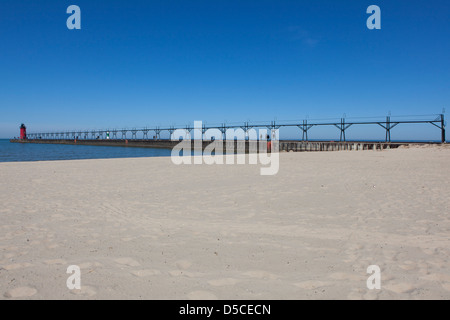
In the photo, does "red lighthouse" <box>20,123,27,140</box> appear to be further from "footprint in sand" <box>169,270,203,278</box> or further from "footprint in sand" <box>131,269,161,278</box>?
"footprint in sand" <box>169,270,203,278</box>

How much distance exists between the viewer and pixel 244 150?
46.7 metres

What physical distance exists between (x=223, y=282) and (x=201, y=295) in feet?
0.97

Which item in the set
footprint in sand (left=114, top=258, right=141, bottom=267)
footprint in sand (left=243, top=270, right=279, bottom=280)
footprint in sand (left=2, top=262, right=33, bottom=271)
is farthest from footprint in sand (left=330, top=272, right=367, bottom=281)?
footprint in sand (left=2, top=262, right=33, bottom=271)

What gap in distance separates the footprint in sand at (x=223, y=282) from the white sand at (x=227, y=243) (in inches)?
0.8

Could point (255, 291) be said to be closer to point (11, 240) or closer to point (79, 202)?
point (11, 240)

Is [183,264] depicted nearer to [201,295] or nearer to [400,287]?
[201,295]

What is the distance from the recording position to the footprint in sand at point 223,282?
2715 mm

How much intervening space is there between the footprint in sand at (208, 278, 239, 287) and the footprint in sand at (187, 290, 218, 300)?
0.49ft

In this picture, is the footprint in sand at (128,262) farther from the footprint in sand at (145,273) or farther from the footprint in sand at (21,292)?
the footprint in sand at (21,292)

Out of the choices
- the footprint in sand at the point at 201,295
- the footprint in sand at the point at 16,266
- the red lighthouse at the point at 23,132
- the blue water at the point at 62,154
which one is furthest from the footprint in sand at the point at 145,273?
the red lighthouse at the point at 23,132

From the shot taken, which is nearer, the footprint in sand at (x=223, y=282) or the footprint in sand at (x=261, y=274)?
the footprint in sand at (x=223, y=282)

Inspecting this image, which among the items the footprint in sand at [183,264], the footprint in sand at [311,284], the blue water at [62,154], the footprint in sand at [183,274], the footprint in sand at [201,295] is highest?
the blue water at [62,154]
